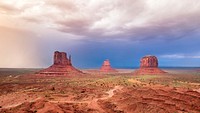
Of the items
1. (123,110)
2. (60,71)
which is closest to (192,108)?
(123,110)

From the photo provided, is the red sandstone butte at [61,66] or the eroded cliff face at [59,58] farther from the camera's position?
the eroded cliff face at [59,58]

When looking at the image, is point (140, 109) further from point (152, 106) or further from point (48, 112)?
point (48, 112)

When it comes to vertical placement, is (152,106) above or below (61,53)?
below

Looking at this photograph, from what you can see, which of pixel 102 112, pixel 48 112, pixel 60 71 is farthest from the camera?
pixel 60 71

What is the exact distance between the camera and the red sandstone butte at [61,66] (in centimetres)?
18175

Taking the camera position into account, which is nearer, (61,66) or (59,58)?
(61,66)

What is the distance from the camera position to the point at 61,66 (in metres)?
190

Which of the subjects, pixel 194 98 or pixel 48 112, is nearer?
pixel 48 112

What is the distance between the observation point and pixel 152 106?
1953 inches

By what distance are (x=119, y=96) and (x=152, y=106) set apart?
59.1 feet

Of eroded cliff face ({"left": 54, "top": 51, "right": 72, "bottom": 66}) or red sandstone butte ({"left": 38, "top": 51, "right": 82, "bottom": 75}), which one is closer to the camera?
red sandstone butte ({"left": 38, "top": 51, "right": 82, "bottom": 75})

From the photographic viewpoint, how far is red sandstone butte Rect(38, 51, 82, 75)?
7156 inches

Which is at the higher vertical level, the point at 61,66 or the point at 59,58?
the point at 59,58

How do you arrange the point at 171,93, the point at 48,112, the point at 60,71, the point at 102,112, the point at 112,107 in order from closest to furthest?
the point at 48,112
the point at 102,112
the point at 112,107
the point at 171,93
the point at 60,71
